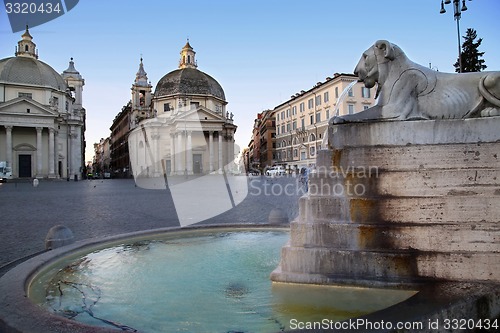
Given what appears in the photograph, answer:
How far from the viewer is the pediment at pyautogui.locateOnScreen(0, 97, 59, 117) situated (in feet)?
154

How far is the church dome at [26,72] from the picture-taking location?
51922 millimetres

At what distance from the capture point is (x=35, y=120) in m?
48.7

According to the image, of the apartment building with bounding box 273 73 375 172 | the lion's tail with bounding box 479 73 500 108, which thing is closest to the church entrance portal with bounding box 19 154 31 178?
the apartment building with bounding box 273 73 375 172

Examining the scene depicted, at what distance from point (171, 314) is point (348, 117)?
8.41ft

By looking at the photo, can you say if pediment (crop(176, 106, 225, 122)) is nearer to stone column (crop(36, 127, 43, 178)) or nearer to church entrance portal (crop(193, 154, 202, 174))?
church entrance portal (crop(193, 154, 202, 174))

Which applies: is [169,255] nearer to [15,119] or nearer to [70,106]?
[15,119]

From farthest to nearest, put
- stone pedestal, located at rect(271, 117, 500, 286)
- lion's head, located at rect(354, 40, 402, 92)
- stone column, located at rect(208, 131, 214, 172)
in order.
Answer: stone column, located at rect(208, 131, 214, 172) → lion's head, located at rect(354, 40, 402, 92) → stone pedestal, located at rect(271, 117, 500, 286)

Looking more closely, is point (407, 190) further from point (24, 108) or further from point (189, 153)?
point (189, 153)

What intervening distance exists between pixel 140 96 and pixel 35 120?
96.0ft

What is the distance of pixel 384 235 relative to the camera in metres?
3.08

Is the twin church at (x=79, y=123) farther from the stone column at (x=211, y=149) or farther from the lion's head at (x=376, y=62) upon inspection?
the lion's head at (x=376, y=62)

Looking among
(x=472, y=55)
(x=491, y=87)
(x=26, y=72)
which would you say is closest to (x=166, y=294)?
(x=491, y=87)

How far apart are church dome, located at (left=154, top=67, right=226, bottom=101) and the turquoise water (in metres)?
59.9

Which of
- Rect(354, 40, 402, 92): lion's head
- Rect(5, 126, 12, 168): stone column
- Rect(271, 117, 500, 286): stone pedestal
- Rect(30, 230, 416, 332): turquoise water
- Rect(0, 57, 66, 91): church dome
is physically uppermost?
Rect(0, 57, 66, 91): church dome
